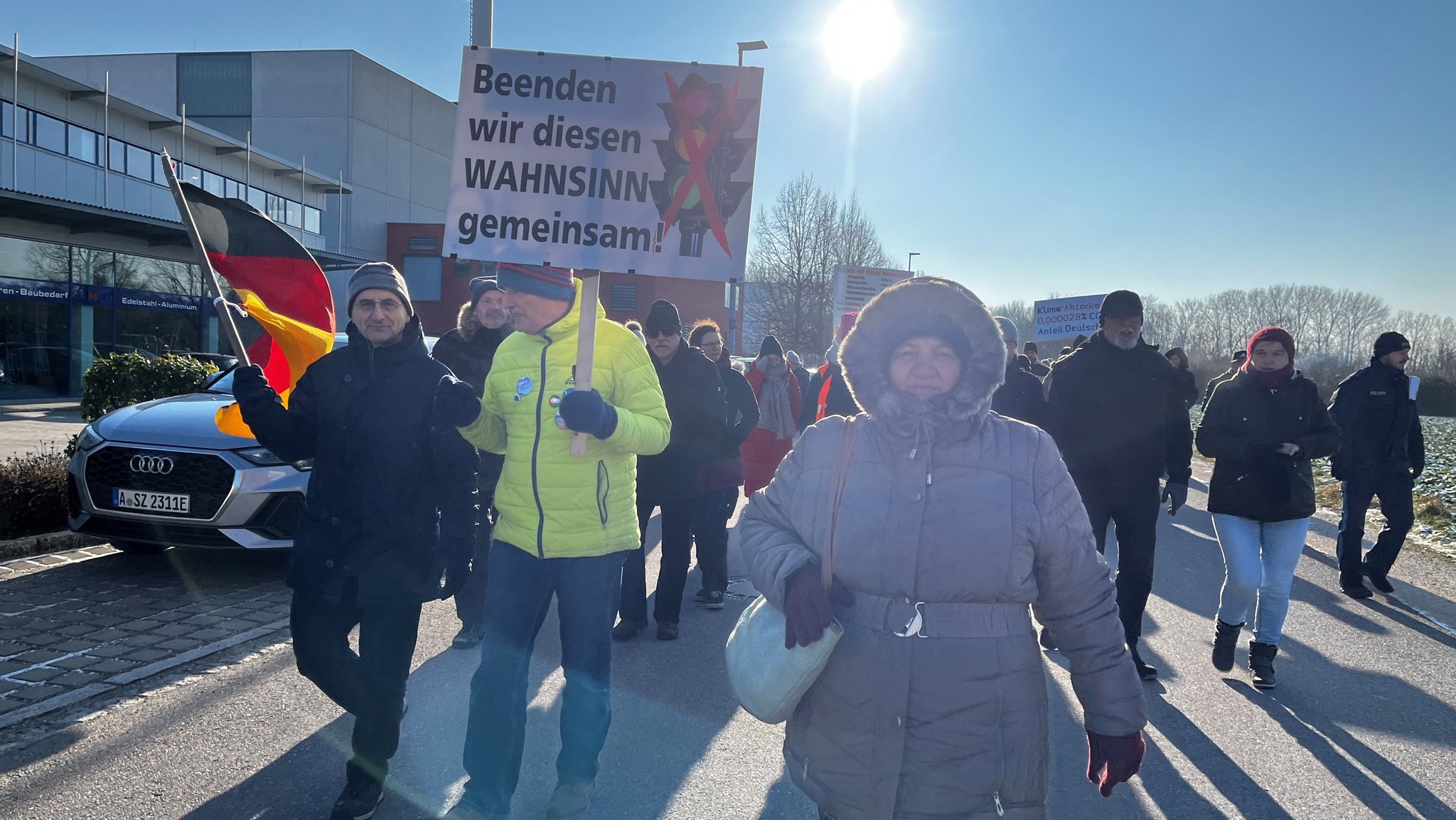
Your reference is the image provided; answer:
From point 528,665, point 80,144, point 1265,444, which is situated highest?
point 80,144

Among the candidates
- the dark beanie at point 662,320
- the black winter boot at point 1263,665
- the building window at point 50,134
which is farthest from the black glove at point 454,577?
the building window at point 50,134

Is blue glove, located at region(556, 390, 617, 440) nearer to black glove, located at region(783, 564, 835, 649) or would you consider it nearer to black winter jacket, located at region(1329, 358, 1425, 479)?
black glove, located at region(783, 564, 835, 649)

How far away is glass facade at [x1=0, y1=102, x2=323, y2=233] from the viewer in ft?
76.8

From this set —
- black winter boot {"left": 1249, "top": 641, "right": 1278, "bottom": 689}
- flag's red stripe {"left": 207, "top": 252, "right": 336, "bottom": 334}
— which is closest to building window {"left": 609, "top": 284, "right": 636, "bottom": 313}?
black winter boot {"left": 1249, "top": 641, "right": 1278, "bottom": 689}

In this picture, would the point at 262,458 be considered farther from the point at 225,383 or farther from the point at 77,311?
the point at 77,311

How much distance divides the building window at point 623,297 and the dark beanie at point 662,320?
40.0 m

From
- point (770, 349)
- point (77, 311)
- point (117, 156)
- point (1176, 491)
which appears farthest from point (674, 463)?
point (117, 156)

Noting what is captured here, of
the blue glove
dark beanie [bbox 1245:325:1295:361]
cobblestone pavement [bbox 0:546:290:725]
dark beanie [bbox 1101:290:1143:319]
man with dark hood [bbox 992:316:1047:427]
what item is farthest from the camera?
man with dark hood [bbox 992:316:1047:427]

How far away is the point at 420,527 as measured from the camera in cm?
333

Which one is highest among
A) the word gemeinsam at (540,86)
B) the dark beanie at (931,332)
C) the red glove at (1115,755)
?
the word gemeinsam at (540,86)

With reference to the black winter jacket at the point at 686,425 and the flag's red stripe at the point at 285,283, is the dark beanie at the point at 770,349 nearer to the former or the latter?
the black winter jacket at the point at 686,425

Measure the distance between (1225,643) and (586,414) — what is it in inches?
171

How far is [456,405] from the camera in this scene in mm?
3215

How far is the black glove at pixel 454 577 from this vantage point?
3424 mm
